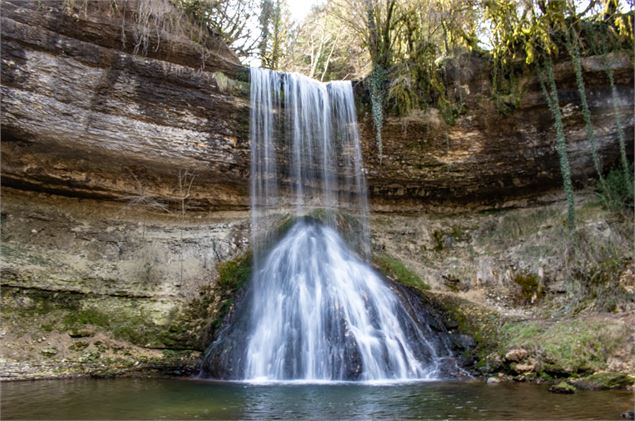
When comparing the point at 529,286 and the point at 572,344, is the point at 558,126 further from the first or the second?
the point at 572,344

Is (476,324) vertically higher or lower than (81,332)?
lower

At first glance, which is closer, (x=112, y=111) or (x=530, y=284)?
(x=112, y=111)

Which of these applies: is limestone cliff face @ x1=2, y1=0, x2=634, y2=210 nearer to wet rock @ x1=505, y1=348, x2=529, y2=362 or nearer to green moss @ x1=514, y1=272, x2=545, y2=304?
green moss @ x1=514, y1=272, x2=545, y2=304

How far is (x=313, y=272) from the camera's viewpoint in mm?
10539

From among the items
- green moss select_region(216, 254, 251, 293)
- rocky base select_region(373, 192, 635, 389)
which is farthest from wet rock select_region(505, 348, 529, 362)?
green moss select_region(216, 254, 251, 293)

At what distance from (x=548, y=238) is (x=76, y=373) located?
10.4m

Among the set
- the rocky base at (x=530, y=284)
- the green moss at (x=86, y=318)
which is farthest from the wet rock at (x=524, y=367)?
the green moss at (x=86, y=318)

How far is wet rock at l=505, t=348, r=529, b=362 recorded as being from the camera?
8117mm

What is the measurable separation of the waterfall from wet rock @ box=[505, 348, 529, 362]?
104cm

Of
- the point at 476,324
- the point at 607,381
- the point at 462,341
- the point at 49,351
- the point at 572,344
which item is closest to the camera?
the point at 607,381

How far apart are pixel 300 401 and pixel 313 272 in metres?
A: 4.70

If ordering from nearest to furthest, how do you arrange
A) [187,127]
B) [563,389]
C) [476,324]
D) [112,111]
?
[563,389]
[476,324]
[112,111]
[187,127]

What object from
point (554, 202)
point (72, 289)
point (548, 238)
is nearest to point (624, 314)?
point (548, 238)

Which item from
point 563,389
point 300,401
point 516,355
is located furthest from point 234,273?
point 563,389
